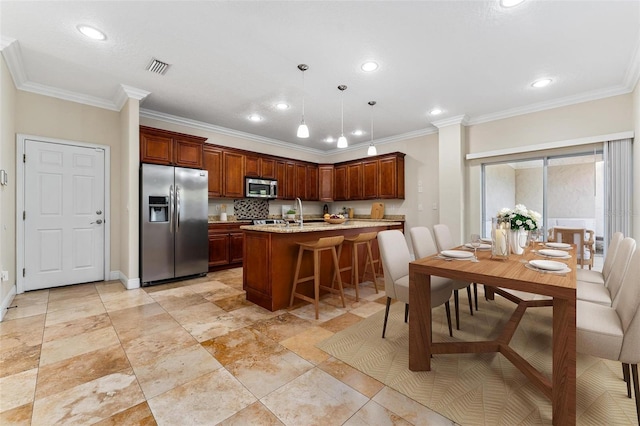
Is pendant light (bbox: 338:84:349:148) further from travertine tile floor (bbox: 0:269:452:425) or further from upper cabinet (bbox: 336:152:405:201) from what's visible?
travertine tile floor (bbox: 0:269:452:425)

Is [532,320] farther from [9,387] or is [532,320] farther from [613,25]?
[9,387]

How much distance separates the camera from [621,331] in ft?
4.86

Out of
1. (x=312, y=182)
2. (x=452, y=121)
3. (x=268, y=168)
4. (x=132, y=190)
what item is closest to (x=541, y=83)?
(x=452, y=121)

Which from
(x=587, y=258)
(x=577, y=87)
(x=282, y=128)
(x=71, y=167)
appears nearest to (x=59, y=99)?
(x=71, y=167)

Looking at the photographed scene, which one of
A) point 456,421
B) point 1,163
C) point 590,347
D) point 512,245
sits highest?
point 1,163

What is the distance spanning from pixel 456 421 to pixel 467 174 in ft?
14.7

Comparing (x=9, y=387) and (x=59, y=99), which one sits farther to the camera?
(x=59, y=99)

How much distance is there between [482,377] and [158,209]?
170 inches

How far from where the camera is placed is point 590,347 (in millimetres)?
1517

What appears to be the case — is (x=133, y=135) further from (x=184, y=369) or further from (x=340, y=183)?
(x=340, y=183)

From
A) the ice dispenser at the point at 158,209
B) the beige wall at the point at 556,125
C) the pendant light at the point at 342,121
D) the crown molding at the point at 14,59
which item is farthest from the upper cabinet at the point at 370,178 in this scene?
the crown molding at the point at 14,59

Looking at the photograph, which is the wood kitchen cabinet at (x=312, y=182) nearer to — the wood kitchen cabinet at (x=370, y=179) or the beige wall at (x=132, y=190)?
the wood kitchen cabinet at (x=370, y=179)

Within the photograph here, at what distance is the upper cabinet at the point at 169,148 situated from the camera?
4.07 m

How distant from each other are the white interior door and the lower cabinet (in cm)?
157
